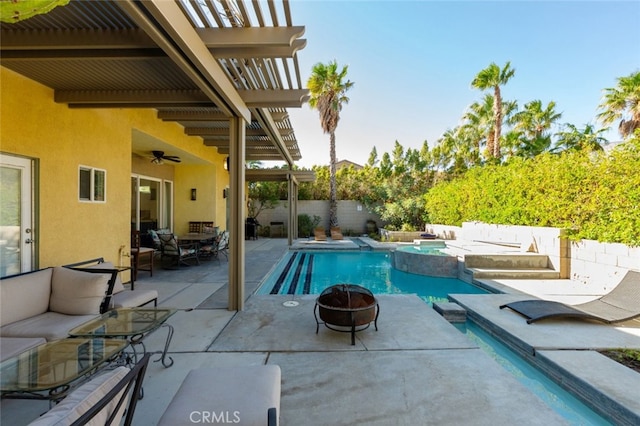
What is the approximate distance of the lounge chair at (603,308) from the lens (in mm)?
3809

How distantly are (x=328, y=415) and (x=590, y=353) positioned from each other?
281 cm

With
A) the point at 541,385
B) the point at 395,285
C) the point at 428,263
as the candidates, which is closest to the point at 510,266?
the point at 428,263

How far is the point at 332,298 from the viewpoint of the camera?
3.69m

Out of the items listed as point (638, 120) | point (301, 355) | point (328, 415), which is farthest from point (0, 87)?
point (638, 120)

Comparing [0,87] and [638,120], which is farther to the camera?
[638,120]

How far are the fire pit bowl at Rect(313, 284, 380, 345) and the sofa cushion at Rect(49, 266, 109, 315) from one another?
8.00 ft

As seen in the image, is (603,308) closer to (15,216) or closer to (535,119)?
(15,216)

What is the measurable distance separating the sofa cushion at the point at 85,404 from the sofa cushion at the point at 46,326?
1.86 m

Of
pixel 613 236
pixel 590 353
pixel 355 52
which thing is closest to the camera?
pixel 590 353

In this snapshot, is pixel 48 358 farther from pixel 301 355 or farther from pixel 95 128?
pixel 95 128

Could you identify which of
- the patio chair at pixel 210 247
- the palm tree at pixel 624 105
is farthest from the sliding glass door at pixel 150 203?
the palm tree at pixel 624 105

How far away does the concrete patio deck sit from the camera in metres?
2.20

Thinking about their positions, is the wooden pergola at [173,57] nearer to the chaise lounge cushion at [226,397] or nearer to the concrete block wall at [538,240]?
the chaise lounge cushion at [226,397]

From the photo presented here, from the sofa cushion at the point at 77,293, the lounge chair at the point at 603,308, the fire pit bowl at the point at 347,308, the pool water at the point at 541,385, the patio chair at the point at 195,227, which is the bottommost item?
the pool water at the point at 541,385
